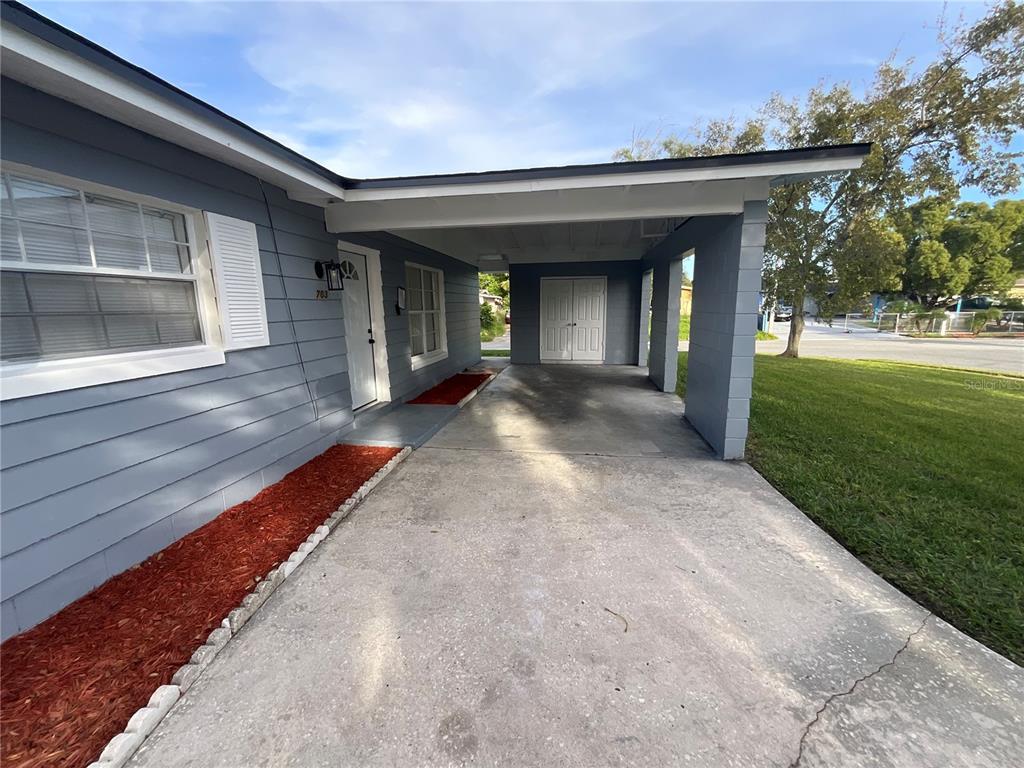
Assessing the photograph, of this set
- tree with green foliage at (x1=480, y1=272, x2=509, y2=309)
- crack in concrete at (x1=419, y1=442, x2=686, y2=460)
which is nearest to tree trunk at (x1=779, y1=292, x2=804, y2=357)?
crack in concrete at (x1=419, y1=442, x2=686, y2=460)

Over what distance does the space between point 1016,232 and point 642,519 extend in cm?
3660

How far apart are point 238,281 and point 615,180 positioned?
2.92 metres

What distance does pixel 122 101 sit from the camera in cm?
188

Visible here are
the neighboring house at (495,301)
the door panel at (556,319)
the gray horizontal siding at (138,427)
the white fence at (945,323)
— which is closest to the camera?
the gray horizontal siding at (138,427)

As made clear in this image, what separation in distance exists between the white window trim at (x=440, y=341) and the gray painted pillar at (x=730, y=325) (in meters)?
4.03

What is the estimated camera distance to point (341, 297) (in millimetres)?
4176

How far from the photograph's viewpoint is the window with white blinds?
1800 mm

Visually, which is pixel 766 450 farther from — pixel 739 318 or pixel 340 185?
pixel 340 185

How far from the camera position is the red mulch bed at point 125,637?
4.38 ft

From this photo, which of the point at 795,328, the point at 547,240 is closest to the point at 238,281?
the point at 547,240

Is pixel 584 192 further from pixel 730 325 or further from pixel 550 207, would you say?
pixel 730 325

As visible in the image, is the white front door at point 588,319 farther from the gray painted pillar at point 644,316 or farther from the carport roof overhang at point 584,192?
the carport roof overhang at point 584,192

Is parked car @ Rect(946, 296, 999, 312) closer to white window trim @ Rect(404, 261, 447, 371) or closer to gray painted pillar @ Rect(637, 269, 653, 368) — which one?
gray painted pillar @ Rect(637, 269, 653, 368)

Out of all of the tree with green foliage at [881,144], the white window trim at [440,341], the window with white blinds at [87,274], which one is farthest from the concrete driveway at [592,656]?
the tree with green foliage at [881,144]
